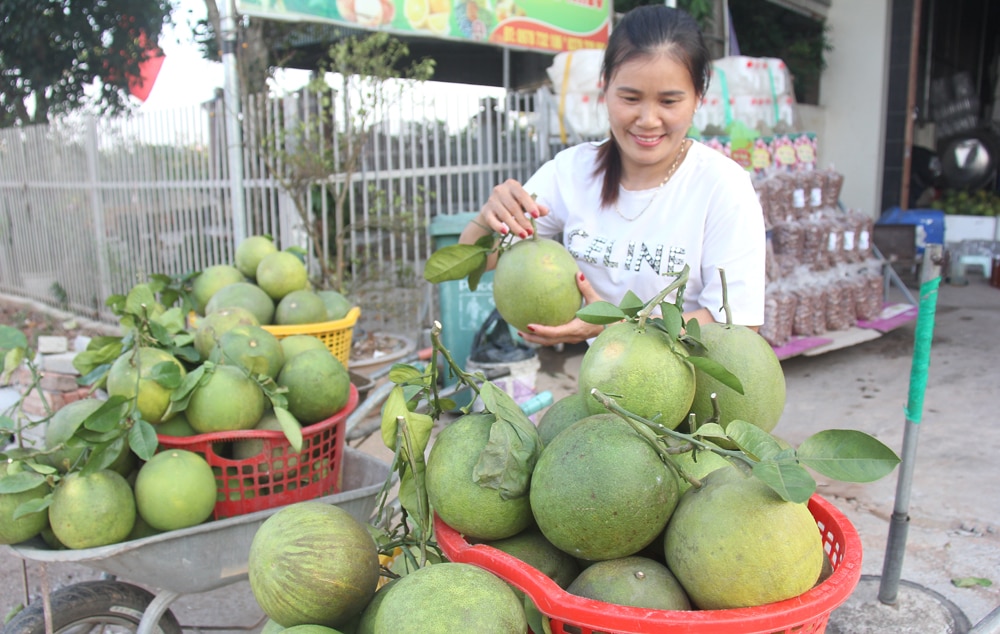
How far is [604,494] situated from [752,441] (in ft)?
0.69

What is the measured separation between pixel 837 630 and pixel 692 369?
1971 millimetres

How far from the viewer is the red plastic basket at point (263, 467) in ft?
5.86

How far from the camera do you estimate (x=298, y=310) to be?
8.80 feet

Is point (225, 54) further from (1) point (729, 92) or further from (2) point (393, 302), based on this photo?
(1) point (729, 92)

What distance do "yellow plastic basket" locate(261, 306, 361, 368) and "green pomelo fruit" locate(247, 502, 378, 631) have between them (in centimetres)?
147

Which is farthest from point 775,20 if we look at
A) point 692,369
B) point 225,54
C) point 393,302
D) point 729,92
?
point 692,369

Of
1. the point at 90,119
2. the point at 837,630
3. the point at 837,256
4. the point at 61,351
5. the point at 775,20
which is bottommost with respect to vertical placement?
the point at 837,630

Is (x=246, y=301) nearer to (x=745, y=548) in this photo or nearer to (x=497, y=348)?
(x=497, y=348)

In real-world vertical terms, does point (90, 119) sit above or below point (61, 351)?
above

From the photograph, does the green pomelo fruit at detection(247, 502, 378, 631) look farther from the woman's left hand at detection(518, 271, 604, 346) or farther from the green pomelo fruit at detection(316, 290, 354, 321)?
the green pomelo fruit at detection(316, 290, 354, 321)

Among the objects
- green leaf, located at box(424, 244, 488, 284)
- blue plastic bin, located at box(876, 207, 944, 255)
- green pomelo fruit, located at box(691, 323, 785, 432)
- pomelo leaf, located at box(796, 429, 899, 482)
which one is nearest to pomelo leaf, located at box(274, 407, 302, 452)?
green leaf, located at box(424, 244, 488, 284)

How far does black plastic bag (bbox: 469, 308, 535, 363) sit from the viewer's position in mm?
Answer: 4301

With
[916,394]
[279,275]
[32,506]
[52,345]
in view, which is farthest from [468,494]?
[52,345]

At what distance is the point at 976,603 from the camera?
268 centimetres
